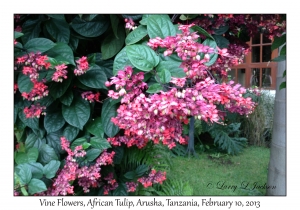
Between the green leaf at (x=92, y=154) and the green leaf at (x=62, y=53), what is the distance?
315 mm

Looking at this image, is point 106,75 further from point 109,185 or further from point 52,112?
point 109,185

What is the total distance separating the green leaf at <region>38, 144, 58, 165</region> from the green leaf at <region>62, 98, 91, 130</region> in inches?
5.7

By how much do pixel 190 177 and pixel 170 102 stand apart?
5.41ft

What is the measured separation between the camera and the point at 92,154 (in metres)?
0.91

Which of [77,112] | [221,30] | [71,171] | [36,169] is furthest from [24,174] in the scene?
[221,30]

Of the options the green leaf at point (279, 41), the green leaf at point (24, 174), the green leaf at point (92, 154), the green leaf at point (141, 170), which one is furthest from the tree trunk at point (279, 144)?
the green leaf at point (24, 174)

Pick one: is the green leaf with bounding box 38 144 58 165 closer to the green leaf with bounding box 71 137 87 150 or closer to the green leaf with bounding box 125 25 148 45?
the green leaf with bounding box 71 137 87 150

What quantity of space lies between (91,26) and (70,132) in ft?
1.25

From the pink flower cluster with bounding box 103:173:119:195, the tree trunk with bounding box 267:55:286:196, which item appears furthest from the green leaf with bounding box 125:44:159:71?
the tree trunk with bounding box 267:55:286:196

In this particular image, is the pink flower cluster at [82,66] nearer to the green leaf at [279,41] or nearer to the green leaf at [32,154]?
the green leaf at [32,154]

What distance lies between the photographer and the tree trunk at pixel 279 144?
1.42 metres

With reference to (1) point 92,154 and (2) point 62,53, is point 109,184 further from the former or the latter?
(2) point 62,53

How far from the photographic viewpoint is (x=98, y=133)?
36.4 inches

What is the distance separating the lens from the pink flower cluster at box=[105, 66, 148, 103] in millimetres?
661
